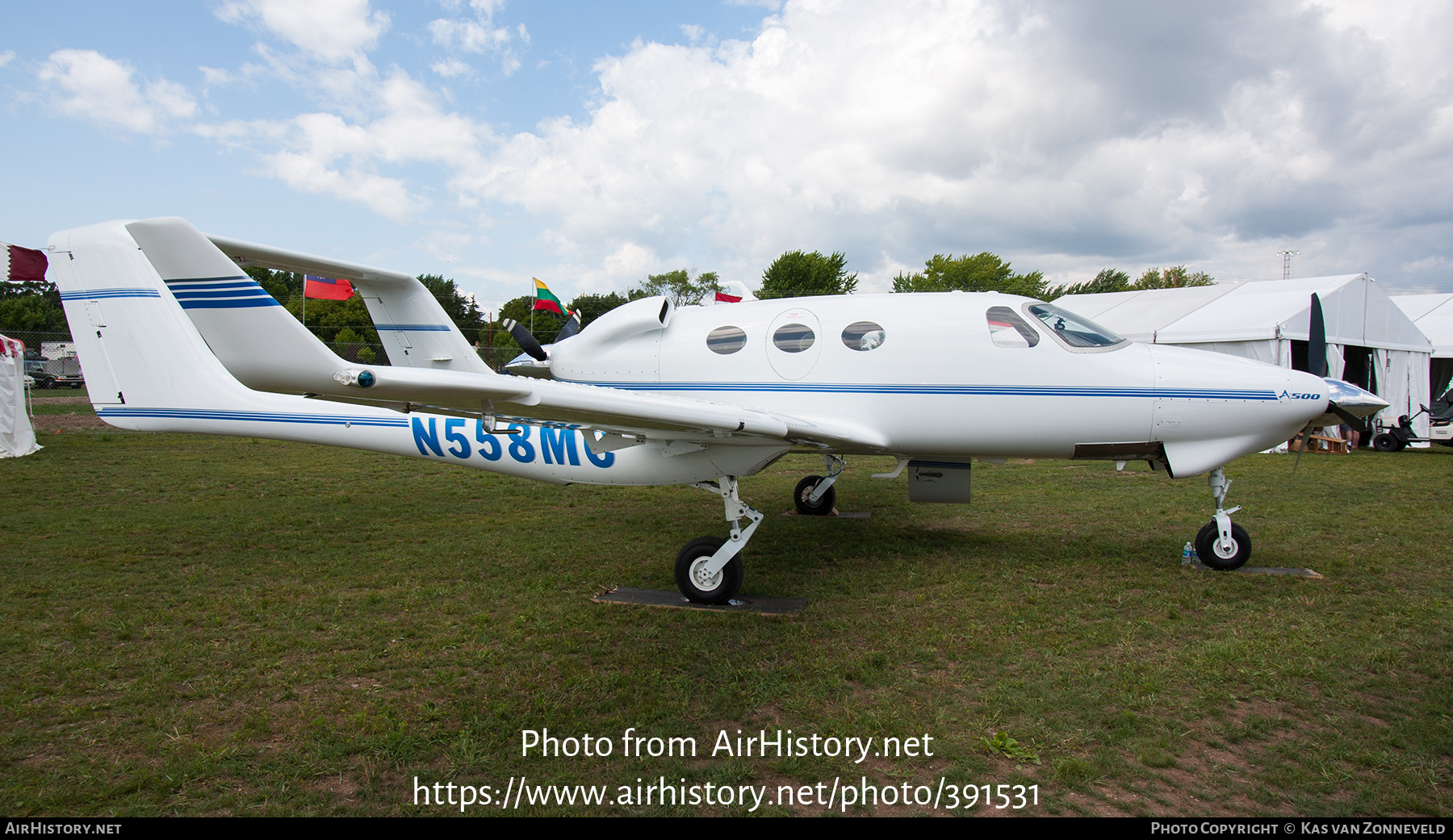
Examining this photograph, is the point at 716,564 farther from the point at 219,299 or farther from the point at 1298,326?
the point at 1298,326

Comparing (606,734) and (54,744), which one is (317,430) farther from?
(606,734)

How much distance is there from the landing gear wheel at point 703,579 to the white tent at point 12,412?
14.9 metres

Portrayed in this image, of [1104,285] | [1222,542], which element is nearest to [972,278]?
[1104,285]

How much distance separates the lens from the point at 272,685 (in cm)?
412

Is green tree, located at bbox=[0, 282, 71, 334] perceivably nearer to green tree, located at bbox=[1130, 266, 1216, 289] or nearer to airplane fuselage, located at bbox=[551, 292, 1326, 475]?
airplane fuselage, located at bbox=[551, 292, 1326, 475]

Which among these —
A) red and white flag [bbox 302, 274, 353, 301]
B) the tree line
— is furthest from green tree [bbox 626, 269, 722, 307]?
red and white flag [bbox 302, 274, 353, 301]

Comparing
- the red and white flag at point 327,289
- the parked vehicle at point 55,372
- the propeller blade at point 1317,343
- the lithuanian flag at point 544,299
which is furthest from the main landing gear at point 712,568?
the parked vehicle at point 55,372

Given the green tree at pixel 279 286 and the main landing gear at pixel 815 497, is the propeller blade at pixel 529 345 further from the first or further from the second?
the green tree at pixel 279 286

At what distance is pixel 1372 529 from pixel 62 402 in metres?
37.2

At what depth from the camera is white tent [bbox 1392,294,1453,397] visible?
20.9 meters

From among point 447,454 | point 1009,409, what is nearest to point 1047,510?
point 1009,409

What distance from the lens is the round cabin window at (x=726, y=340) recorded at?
6766 mm

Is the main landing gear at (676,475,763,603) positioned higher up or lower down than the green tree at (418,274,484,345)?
lower down

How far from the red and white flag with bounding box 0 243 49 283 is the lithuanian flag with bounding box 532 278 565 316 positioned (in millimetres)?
8204
